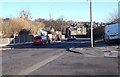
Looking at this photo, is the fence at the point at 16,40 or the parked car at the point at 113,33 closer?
the parked car at the point at 113,33

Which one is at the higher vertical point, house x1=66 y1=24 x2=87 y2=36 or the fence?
house x1=66 y1=24 x2=87 y2=36

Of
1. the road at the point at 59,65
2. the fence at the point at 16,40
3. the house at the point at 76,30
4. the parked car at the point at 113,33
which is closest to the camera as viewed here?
the road at the point at 59,65

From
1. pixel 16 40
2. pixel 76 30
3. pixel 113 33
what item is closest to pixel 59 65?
pixel 113 33

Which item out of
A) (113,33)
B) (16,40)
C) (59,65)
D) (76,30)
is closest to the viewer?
(59,65)

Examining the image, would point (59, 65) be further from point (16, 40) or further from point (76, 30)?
point (76, 30)

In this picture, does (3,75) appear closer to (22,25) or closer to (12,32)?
(12,32)

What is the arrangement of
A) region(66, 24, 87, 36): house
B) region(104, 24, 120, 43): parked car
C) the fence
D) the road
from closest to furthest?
the road
region(104, 24, 120, 43): parked car
the fence
region(66, 24, 87, 36): house

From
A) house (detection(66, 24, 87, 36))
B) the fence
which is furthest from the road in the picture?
house (detection(66, 24, 87, 36))

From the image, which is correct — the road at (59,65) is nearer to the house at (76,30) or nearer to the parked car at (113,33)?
the parked car at (113,33)

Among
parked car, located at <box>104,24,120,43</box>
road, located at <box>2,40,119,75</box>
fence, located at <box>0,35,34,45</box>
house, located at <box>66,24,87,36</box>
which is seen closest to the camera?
road, located at <box>2,40,119,75</box>

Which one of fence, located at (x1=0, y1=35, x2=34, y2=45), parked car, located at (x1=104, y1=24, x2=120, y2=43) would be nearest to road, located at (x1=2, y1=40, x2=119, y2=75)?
parked car, located at (x1=104, y1=24, x2=120, y2=43)

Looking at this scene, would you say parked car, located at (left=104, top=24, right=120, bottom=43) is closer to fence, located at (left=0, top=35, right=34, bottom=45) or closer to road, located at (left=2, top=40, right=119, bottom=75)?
road, located at (left=2, top=40, right=119, bottom=75)

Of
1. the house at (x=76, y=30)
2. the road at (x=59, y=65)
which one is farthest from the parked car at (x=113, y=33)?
the house at (x=76, y=30)

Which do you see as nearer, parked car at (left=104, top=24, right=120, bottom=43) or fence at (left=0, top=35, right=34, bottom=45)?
parked car at (left=104, top=24, right=120, bottom=43)
